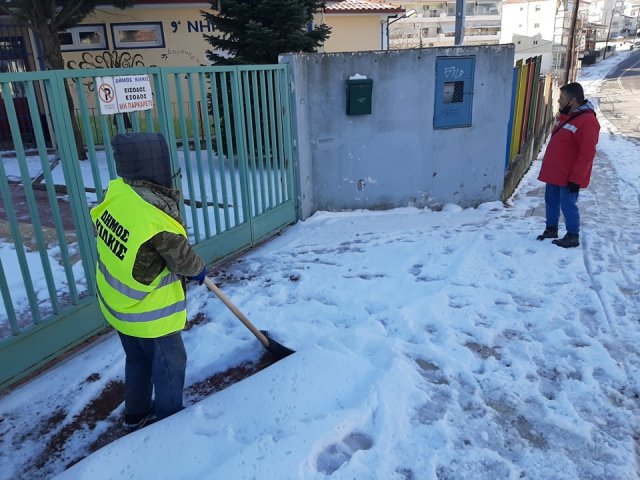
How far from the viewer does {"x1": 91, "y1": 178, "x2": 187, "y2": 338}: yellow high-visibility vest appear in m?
2.26

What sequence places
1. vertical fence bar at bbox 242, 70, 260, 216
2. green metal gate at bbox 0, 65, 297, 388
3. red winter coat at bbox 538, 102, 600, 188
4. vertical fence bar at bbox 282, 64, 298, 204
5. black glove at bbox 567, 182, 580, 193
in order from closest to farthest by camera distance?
green metal gate at bbox 0, 65, 297, 388, red winter coat at bbox 538, 102, 600, 188, black glove at bbox 567, 182, 580, 193, vertical fence bar at bbox 242, 70, 260, 216, vertical fence bar at bbox 282, 64, 298, 204

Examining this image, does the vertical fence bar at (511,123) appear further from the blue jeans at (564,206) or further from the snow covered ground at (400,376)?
the snow covered ground at (400,376)

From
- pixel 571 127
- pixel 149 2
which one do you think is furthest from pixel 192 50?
pixel 571 127

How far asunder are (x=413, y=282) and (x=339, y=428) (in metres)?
2.12

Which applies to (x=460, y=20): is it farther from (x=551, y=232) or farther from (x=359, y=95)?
(x=551, y=232)

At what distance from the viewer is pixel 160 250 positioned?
7.57 feet

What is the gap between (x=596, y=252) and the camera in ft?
16.6

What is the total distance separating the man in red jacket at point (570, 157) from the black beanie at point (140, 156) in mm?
4097

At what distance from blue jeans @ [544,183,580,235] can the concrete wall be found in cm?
143

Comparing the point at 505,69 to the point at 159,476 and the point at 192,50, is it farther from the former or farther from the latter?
the point at 192,50

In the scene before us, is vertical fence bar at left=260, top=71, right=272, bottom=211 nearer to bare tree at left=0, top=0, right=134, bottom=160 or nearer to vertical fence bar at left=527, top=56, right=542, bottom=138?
bare tree at left=0, top=0, right=134, bottom=160

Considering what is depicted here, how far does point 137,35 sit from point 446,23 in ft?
186

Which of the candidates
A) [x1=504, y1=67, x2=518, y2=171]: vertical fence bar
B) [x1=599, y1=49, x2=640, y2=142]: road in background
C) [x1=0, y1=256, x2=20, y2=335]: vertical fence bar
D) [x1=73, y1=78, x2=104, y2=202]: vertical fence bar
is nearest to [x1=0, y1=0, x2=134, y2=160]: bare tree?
[x1=73, y1=78, x2=104, y2=202]: vertical fence bar

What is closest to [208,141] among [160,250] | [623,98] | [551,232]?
[160,250]
